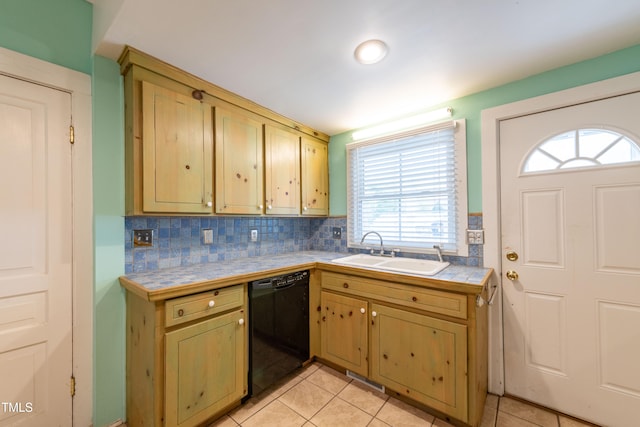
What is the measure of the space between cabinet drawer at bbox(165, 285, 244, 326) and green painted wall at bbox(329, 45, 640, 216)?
1925 mm

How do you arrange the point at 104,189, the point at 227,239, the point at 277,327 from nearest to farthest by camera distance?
1. the point at 104,189
2. the point at 277,327
3. the point at 227,239

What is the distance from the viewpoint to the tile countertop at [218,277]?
53.4 inches

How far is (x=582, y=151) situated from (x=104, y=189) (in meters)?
3.06

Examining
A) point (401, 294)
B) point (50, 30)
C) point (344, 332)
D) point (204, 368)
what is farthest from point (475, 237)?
point (50, 30)

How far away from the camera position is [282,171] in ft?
7.95

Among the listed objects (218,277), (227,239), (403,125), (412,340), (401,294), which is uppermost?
(403,125)

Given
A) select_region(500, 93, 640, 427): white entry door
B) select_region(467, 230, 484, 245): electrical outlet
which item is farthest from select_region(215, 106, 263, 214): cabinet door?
select_region(500, 93, 640, 427): white entry door

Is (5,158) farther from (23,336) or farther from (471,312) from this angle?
(471,312)

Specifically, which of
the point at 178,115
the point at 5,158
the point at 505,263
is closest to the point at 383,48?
the point at 178,115

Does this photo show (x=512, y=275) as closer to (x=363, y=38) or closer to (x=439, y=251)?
(x=439, y=251)

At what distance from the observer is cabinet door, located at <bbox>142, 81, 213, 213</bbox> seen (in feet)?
5.03

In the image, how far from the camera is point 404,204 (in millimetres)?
2418

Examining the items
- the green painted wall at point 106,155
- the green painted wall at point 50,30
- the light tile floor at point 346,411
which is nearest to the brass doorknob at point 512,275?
the light tile floor at point 346,411

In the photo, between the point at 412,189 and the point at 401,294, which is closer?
the point at 401,294
